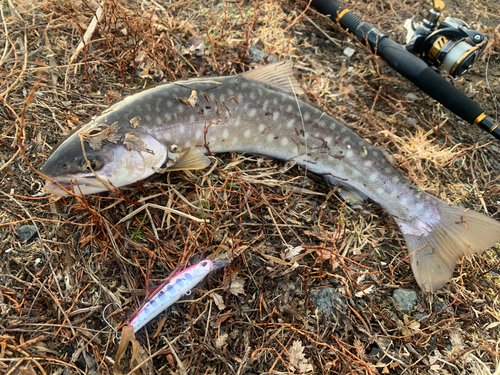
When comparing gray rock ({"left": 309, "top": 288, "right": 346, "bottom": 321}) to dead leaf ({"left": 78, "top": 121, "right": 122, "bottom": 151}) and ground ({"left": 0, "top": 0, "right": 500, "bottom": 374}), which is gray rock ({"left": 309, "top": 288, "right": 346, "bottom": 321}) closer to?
ground ({"left": 0, "top": 0, "right": 500, "bottom": 374})

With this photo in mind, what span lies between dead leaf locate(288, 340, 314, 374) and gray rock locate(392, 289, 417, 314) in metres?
1.09

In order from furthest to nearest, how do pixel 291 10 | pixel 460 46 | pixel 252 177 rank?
pixel 291 10 → pixel 460 46 → pixel 252 177

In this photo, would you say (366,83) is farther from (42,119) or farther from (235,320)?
(42,119)

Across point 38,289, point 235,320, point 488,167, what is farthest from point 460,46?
point 38,289

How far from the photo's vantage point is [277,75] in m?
3.59

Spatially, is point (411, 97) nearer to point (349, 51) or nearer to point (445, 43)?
point (445, 43)

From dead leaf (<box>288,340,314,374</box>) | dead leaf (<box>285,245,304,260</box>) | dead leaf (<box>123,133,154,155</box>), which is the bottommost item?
dead leaf (<box>288,340,314,374</box>)

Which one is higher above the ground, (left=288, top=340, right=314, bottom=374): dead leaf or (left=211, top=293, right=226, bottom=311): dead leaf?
(left=288, top=340, right=314, bottom=374): dead leaf

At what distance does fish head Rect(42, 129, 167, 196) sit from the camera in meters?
2.70

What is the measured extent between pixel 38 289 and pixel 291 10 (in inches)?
200

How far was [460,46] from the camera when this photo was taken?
158 inches

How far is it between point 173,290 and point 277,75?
2470mm

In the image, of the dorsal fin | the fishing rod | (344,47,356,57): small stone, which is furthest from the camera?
(344,47,356,57): small stone

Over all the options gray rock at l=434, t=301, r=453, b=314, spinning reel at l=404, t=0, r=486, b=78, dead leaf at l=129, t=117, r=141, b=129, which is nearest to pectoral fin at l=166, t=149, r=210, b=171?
dead leaf at l=129, t=117, r=141, b=129
